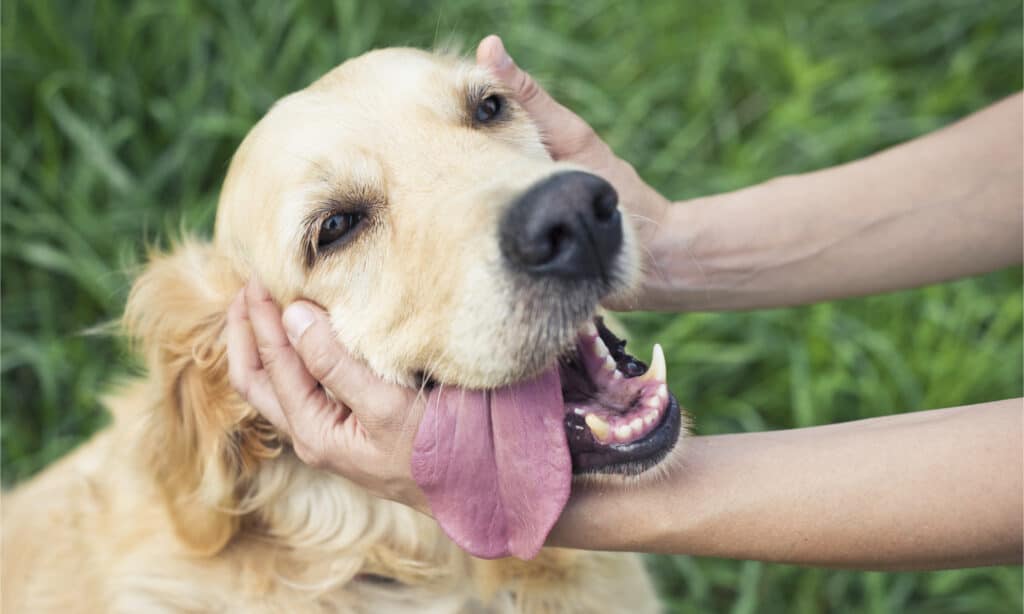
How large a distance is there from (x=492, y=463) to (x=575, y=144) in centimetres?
103

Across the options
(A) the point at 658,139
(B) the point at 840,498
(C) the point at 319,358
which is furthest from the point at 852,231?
(A) the point at 658,139

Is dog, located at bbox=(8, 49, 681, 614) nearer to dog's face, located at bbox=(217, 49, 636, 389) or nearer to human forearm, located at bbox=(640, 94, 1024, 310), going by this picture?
dog's face, located at bbox=(217, 49, 636, 389)

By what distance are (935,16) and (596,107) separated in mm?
2138

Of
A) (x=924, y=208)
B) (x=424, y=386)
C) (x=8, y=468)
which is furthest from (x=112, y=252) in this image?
(x=924, y=208)

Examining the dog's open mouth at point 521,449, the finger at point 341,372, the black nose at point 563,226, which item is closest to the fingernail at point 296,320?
the finger at point 341,372

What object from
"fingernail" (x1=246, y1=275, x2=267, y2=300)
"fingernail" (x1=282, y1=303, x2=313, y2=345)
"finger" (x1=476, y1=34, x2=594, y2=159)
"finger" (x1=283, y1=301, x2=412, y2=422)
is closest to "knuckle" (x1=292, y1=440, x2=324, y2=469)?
"finger" (x1=283, y1=301, x2=412, y2=422)

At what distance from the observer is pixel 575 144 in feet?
8.71

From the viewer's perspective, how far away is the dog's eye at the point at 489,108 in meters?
2.47

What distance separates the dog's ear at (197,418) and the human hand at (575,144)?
94 centimetres

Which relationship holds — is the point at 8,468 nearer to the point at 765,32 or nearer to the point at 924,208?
the point at 924,208

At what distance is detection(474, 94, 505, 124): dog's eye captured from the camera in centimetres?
247

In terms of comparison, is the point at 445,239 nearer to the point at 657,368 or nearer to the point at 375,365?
the point at 375,365

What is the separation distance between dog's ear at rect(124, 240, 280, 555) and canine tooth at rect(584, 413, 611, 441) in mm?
908

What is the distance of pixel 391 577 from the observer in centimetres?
246
